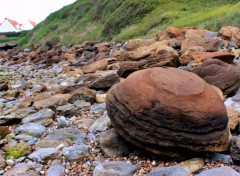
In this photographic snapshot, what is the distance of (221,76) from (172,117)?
1945 mm

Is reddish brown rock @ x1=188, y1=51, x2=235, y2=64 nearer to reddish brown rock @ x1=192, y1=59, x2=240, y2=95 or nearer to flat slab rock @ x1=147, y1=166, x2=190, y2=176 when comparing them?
reddish brown rock @ x1=192, y1=59, x2=240, y2=95

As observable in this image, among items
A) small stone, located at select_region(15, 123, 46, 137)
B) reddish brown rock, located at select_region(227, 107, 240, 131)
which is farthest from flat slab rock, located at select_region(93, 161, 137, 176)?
small stone, located at select_region(15, 123, 46, 137)

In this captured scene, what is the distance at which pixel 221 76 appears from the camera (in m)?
4.85

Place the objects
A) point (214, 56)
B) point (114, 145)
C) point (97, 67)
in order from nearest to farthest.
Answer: point (114, 145) → point (214, 56) → point (97, 67)

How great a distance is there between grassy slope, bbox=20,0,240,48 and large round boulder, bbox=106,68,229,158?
9403 mm

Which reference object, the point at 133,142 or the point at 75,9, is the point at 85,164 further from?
the point at 75,9

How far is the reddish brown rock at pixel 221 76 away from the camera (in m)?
4.79

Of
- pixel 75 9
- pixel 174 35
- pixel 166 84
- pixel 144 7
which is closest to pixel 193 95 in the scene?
pixel 166 84

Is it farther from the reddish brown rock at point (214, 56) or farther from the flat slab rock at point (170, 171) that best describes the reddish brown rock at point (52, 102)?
the flat slab rock at point (170, 171)

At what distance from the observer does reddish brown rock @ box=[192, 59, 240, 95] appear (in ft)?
15.7

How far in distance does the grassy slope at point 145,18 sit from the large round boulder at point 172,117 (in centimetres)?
940

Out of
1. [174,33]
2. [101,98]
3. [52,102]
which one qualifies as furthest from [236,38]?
[52,102]

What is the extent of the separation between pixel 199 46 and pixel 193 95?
198 inches

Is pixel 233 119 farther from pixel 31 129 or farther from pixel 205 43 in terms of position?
pixel 205 43
